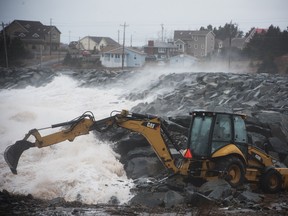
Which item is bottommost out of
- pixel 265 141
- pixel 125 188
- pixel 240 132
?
pixel 125 188

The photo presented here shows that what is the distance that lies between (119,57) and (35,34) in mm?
15523

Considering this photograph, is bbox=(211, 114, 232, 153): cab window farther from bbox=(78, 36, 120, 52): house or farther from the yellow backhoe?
bbox=(78, 36, 120, 52): house

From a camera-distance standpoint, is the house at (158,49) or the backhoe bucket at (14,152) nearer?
the backhoe bucket at (14,152)

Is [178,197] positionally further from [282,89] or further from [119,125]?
[282,89]

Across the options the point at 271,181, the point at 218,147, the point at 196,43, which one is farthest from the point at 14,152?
the point at 196,43

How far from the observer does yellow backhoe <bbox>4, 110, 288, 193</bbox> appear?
9.17m

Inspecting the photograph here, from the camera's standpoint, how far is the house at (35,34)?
62.5 m

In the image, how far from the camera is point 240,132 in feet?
31.5

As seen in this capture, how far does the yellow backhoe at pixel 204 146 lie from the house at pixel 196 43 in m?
65.5

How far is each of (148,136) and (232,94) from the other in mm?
12287

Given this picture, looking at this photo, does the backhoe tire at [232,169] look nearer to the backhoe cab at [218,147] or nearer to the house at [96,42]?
the backhoe cab at [218,147]

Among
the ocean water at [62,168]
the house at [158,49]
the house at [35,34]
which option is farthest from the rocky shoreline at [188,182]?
the house at [35,34]

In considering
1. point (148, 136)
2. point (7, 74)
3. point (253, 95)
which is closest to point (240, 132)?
point (148, 136)

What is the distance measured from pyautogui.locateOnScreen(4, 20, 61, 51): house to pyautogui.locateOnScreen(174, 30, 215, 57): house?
23.6m
